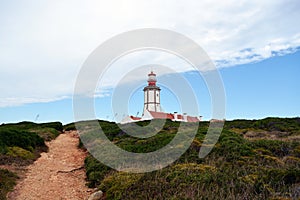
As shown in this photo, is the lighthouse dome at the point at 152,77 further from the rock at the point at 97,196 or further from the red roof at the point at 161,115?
the rock at the point at 97,196

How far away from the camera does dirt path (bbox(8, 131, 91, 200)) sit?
26.7 feet

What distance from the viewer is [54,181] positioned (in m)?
9.62

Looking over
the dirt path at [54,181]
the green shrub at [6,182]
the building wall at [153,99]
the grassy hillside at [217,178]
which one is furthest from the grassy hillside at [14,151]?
the building wall at [153,99]

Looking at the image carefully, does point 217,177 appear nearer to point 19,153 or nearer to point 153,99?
point 19,153

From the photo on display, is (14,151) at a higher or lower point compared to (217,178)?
higher

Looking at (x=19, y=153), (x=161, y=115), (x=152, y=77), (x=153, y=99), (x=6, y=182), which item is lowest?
(x=6, y=182)

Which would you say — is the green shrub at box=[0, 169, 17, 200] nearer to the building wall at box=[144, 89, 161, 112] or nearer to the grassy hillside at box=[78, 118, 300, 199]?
the grassy hillside at box=[78, 118, 300, 199]

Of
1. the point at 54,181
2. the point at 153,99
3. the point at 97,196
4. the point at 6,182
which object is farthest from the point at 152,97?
the point at 97,196

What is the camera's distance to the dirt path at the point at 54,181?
8146 mm

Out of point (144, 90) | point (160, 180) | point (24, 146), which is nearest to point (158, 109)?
point (144, 90)

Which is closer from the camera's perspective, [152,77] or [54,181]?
[54,181]

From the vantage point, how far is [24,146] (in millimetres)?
14656

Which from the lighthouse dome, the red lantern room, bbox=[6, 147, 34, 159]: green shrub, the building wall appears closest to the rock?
bbox=[6, 147, 34, 159]: green shrub

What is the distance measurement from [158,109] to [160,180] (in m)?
40.9
